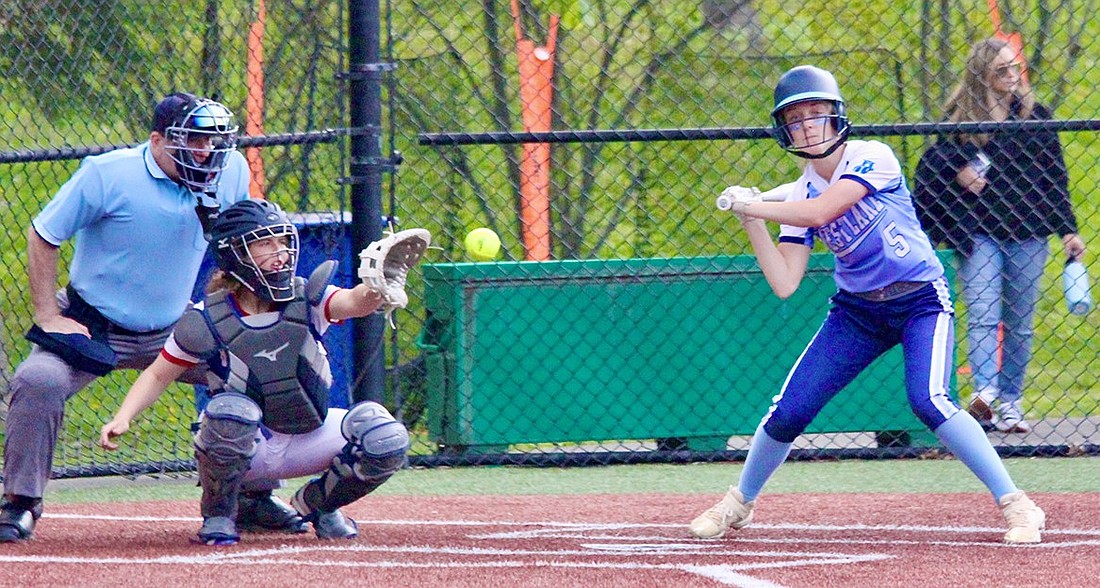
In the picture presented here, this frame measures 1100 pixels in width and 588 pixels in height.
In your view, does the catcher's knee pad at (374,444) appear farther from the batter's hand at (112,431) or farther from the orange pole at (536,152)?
the orange pole at (536,152)

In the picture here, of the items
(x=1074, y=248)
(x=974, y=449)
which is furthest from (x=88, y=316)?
(x=1074, y=248)

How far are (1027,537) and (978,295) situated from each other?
2.93 m

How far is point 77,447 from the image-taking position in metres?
7.58

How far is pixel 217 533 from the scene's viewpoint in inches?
194

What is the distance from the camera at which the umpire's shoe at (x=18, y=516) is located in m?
5.05

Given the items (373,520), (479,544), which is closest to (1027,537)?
(479,544)

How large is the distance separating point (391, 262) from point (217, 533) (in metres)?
1.01

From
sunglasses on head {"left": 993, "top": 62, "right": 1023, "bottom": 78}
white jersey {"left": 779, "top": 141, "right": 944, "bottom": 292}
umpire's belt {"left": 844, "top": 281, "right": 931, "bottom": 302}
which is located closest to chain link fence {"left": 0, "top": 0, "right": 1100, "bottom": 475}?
sunglasses on head {"left": 993, "top": 62, "right": 1023, "bottom": 78}

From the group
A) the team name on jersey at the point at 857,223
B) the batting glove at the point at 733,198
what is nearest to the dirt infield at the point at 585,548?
the team name on jersey at the point at 857,223

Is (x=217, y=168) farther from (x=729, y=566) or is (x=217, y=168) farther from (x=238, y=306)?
(x=729, y=566)

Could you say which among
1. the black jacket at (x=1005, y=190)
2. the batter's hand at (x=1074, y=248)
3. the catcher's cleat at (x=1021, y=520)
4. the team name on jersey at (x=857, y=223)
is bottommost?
the catcher's cleat at (x=1021, y=520)

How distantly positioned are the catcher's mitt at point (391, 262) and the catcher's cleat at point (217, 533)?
0.84 m

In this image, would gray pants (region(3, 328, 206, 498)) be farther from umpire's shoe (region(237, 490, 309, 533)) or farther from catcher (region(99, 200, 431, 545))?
umpire's shoe (region(237, 490, 309, 533))

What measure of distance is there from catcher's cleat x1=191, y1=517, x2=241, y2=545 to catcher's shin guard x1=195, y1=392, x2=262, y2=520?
82 mm
